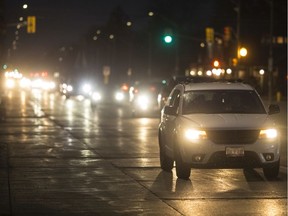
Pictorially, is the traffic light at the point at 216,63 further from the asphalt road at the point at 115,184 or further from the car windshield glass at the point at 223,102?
the car windshield glass at the point at 223,102

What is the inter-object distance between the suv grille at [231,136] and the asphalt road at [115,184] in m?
0.72

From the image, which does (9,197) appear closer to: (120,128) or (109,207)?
(109,207)

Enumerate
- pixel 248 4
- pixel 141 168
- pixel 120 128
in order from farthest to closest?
1. pixel 248 4
2. pixel 120 128
3. pixel 141 168

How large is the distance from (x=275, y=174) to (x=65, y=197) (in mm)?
4398

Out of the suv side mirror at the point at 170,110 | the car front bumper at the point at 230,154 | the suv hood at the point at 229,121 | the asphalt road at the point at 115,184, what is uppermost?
the suv side mirror at the point at 170,110

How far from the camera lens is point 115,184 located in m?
15.6

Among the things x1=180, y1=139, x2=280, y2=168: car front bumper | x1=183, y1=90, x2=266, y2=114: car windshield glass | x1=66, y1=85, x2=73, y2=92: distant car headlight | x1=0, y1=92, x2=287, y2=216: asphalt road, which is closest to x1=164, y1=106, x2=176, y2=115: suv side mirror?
x1=183, y1=90, x2=266, y2=114: car windshield glass

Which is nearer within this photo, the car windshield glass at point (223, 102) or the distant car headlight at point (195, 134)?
the distant car headlight at point (195, 134)

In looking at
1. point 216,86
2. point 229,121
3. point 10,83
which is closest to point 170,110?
point 216,86

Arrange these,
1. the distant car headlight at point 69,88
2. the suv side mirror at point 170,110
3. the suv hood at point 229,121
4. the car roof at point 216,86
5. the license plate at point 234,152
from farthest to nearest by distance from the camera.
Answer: the distant car headlight at point 69,88
the car roof at point 216,86
the suv side mirror at point 170,110
the suv hood at point 229,121
the license plate at point 234,152

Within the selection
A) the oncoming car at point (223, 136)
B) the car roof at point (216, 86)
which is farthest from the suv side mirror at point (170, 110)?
→ the car roof at point (216, 86)

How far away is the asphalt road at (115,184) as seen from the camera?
12805 millimetres

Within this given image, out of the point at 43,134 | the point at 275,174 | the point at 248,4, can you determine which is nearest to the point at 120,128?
the point at 43,134

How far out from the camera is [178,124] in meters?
16.8
